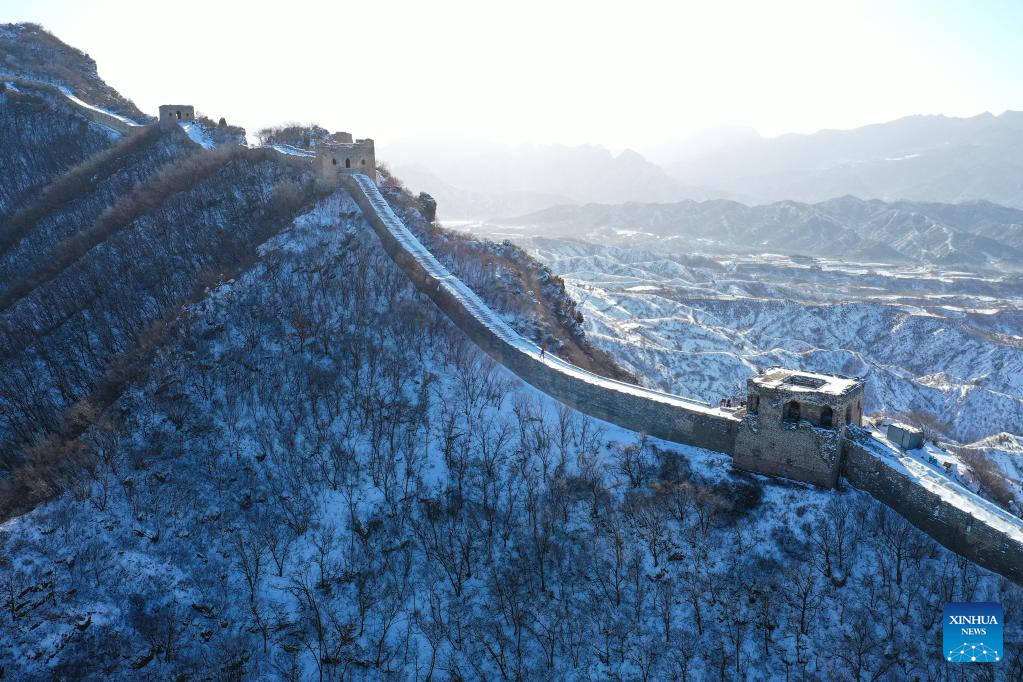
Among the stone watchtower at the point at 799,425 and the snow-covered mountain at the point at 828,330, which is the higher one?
the stone watchtower at the point at 799,425

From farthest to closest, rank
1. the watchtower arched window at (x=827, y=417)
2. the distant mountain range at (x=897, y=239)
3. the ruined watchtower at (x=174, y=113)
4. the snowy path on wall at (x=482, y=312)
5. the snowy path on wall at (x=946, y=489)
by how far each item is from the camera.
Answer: the distant mountain range at (x=897, y=239) → the ruined watchtower at (x=174, y=113) → the snowy path on wall at (x=482, y=312) → the watchtower arched window at (x=827, y=417) → the snowy path on wall at (x=946, y=489)

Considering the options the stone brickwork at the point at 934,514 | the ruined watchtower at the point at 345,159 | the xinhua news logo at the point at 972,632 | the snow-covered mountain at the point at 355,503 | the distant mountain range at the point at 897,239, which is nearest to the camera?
the xinhua news logo at the point at 972,632

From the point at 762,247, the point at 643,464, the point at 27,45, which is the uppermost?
the point at 27,45

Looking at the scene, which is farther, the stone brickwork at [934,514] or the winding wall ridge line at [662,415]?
the winding wall ridge line at [662,415]

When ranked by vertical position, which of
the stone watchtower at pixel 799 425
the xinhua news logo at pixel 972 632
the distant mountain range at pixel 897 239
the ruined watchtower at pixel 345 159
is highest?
the ruined watchtower at pixel 345 159

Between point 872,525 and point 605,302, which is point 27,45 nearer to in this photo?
point 605,302

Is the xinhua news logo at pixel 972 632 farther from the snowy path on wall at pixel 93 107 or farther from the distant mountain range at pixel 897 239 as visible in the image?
the distant mountain range at pixel 897 239

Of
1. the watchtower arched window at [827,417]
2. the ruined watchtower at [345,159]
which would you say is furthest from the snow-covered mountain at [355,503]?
the watchtower arched window at [827,417]

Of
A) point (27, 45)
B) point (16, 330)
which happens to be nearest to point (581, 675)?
point (16, 330)
